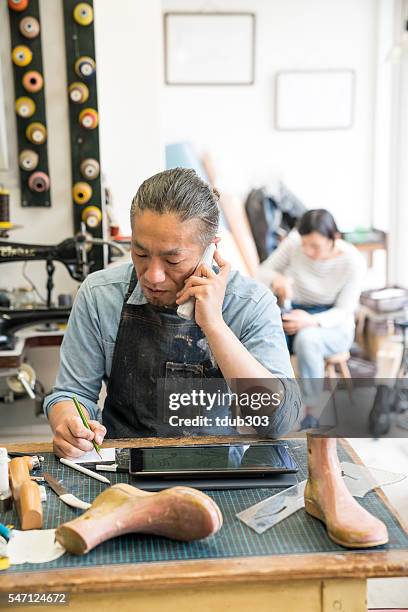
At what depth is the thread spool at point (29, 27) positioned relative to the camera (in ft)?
11.6

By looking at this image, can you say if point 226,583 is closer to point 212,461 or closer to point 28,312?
point 212,461

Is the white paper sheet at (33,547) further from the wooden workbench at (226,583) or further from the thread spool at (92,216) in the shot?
the thread spool at (92,216)

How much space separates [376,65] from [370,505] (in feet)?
19.4

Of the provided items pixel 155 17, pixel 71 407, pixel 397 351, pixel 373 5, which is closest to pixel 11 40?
pixel 155 17

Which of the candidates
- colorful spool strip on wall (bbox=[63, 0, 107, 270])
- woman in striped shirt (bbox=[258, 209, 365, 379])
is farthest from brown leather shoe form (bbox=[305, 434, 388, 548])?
woman in striped shirt (bbox=[258, 209, 365, 379])

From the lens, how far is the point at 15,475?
1607mm

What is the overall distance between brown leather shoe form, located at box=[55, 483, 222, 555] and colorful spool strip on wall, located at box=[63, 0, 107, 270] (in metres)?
2.41

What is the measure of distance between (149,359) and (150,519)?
83 centimetres

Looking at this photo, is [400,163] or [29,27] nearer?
[29,27]

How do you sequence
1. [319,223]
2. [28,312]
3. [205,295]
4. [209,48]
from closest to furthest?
[205,295] → [28,312] → [319,223] → [209,48]

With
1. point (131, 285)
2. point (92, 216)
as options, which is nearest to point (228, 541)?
point (131, 285)

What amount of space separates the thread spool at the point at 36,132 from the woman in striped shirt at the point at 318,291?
178 cm

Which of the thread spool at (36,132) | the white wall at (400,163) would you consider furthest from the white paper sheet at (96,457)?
the white wall at (400,163)
